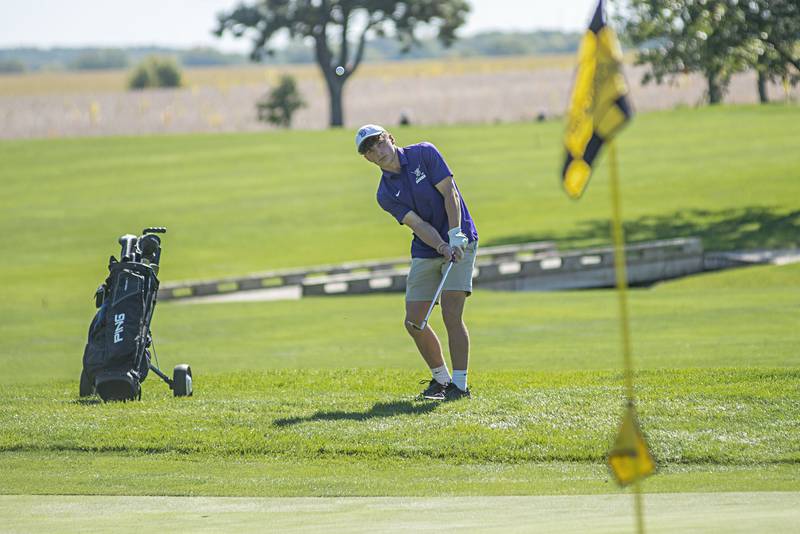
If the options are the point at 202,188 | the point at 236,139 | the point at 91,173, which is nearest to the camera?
the point at 202,188

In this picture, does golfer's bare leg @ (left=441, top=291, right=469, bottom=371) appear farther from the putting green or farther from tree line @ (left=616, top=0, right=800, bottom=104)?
tree line @ (left=616, top=0, right=800, bottom=104)

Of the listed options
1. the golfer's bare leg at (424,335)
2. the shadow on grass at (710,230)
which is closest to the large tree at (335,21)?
the shadow on grass at (710,230)

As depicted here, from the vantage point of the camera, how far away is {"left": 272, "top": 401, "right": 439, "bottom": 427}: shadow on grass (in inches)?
395

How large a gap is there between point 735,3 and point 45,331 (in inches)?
727

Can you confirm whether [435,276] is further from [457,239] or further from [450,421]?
[450,421]

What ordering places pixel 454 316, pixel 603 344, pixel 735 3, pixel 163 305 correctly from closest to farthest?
1. pixel 454 316
2. pixel 603 344
3. pixel 163 305
4. pixel 735 3

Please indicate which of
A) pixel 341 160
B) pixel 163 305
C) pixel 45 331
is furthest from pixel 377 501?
pixel 341 160

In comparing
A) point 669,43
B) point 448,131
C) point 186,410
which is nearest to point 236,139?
point 448,131

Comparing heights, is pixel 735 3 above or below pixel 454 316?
above

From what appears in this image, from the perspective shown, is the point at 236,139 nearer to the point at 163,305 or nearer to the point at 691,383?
the point at 163,305

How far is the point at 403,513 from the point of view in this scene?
7.04m

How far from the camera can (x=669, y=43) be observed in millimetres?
34500

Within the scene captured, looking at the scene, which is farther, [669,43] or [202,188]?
[202,188]

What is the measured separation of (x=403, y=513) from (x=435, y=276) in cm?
348
